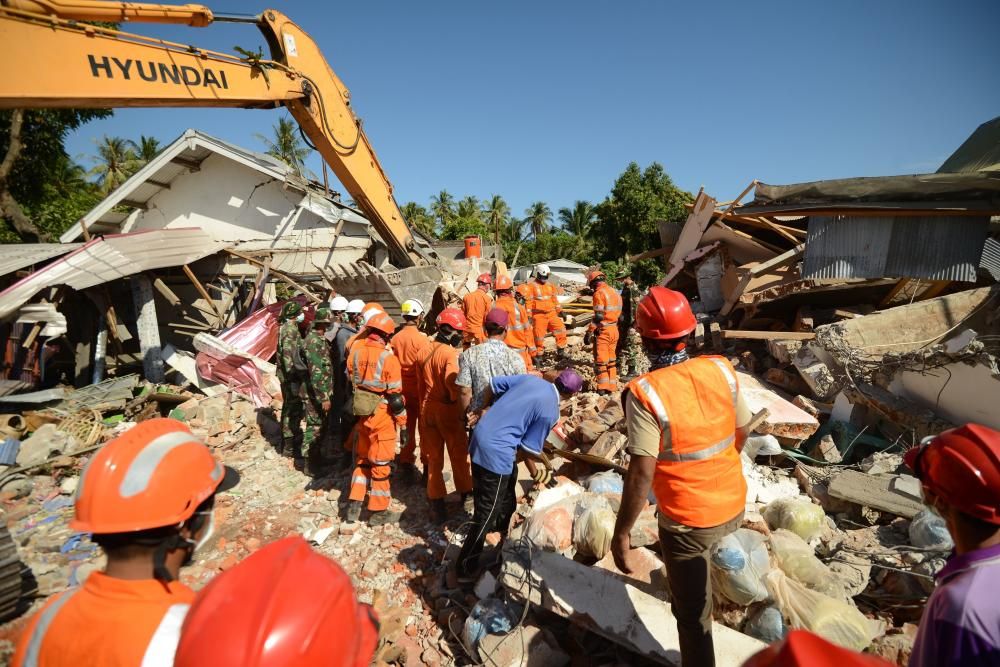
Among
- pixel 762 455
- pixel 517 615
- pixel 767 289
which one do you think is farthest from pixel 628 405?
pixel 767 289

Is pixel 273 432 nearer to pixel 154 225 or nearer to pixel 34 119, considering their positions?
pixel 154 225

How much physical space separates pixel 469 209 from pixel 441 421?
3539 centimetres

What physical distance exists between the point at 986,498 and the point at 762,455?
3331 mm

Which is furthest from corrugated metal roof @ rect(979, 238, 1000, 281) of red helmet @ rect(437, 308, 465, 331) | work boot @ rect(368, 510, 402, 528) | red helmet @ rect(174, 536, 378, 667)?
red helmet @ rect(174, 536, 378, 667)

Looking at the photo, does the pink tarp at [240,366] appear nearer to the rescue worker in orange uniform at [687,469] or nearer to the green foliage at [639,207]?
the rescue worker in orange uniform at [687,469]

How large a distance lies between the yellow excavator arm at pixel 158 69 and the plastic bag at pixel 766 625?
637cm

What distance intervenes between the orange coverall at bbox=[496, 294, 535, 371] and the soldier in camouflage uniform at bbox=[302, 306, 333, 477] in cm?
Answer: 267

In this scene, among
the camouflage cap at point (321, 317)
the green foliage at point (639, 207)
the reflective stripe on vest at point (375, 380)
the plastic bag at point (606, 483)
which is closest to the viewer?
the plastic bag at point (606, 483)

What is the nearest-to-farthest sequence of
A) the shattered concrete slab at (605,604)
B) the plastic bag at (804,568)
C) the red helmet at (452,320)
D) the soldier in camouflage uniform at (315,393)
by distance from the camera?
1. the shattered concrete slab at (605,604)
2. the plastic bag at (804,568)
3. the red helmet at (452,320)
4. the soldier in camouflage uniform at (315,393)

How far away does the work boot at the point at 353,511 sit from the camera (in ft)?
14.0

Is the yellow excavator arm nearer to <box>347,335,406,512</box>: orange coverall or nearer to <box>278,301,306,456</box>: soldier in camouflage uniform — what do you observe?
<box>278,301,306,456</box>: soldier in camouflage uniform

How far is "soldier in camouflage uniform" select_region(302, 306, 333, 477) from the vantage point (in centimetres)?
507

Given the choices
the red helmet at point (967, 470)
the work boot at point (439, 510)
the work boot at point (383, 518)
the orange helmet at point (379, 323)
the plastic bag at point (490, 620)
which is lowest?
the work boot at point (383, 518)

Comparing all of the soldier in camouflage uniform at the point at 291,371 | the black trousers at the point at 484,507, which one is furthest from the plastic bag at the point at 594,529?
the soldier in camouflage uniform at the point at 291,371
